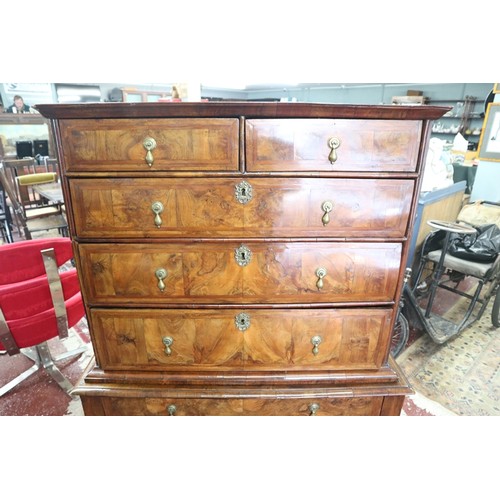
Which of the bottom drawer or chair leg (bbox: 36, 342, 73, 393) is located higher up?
the bottom drawer

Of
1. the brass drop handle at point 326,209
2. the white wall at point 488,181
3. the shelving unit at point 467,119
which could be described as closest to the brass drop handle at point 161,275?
the brass drop handle at point 326,209

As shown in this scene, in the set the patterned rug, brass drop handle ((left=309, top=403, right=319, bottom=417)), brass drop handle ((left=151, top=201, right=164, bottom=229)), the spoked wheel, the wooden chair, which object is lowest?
the patterned rug

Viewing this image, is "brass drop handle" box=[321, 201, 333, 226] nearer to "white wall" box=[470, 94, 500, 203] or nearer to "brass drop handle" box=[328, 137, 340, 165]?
"brass drop handle" box=[328, 137, 340, 165]

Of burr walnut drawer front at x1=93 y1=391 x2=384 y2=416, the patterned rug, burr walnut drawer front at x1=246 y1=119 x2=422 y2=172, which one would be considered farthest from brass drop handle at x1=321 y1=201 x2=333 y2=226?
the patterned rug

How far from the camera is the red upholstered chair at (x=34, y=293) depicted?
1484 millimetres

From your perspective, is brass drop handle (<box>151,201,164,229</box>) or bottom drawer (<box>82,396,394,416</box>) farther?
bottom drawer (<box>82,396,394,416</box>)

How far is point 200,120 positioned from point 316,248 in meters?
0.58

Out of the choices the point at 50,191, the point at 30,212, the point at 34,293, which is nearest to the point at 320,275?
the point at 34,293

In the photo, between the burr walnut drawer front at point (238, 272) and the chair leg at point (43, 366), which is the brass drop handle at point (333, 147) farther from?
the chair leg at point (43, 366)

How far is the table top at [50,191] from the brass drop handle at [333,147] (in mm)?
3086

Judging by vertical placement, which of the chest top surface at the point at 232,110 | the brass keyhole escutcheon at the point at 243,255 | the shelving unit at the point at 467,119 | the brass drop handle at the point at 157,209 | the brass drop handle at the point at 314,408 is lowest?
the brass drop handle at the point at 314,408

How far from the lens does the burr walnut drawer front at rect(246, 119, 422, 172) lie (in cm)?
106

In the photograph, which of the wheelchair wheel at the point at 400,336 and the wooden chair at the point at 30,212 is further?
the wooden chair at the point at 30,212

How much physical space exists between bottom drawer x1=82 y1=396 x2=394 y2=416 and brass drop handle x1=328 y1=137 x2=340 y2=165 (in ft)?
3.13
